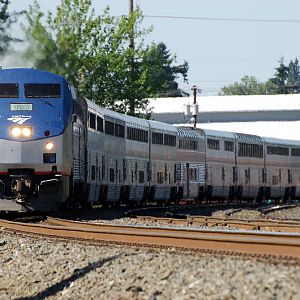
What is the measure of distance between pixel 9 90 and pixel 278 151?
106 ft

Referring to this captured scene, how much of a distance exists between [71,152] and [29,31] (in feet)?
107

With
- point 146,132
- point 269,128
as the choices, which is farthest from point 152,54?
point 269,128

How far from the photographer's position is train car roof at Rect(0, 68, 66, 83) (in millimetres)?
20406

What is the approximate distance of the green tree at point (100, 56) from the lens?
50281 mm

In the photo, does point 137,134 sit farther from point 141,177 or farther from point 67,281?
point 67,281

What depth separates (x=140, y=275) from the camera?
8.73m

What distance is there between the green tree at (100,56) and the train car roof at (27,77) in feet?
93.4

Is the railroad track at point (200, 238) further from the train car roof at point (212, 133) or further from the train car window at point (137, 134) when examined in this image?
the train car roof at point (212, 133)

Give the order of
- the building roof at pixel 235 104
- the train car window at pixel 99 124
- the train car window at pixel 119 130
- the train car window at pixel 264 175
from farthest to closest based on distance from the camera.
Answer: the building roof at pixel 235 104, the train car window at pixel 264 175, the train car window at pixel 119 130, the train car window at pixel 99 124

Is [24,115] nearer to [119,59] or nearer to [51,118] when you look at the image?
[51,118]

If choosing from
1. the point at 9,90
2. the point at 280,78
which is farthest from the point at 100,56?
the point at 280,78

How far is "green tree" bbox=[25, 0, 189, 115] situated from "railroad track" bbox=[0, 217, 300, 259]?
35.1 m

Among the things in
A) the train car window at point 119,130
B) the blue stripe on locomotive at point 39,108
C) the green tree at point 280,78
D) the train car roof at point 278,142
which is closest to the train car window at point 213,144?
the train car roof at point 278,142

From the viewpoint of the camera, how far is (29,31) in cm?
5197
